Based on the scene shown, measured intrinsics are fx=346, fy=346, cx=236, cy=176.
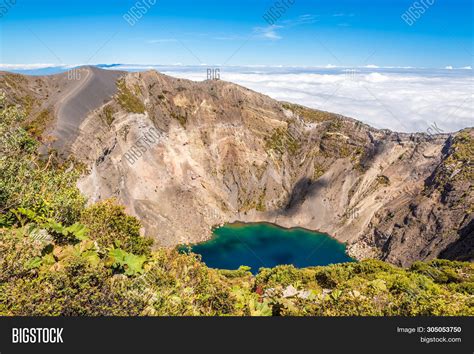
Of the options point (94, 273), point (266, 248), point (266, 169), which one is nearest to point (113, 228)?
point (94, 273)

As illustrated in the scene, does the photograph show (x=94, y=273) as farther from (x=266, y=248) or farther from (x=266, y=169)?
(x=266, y=169)

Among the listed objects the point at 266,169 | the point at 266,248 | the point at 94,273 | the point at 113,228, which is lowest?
the point at 266,248

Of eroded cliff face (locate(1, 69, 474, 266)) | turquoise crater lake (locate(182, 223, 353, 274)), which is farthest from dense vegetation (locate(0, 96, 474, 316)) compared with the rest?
turquoise crater lake (locate(182, 223, 353, 274))

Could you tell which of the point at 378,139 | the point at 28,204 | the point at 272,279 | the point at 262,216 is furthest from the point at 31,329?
the point at 378,139

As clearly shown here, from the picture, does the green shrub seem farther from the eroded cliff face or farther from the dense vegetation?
the eroded cliff face

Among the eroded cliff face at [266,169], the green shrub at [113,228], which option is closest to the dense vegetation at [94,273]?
the green shrub at [113,228]

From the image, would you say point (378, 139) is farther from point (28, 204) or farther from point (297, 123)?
point (28, 204)
